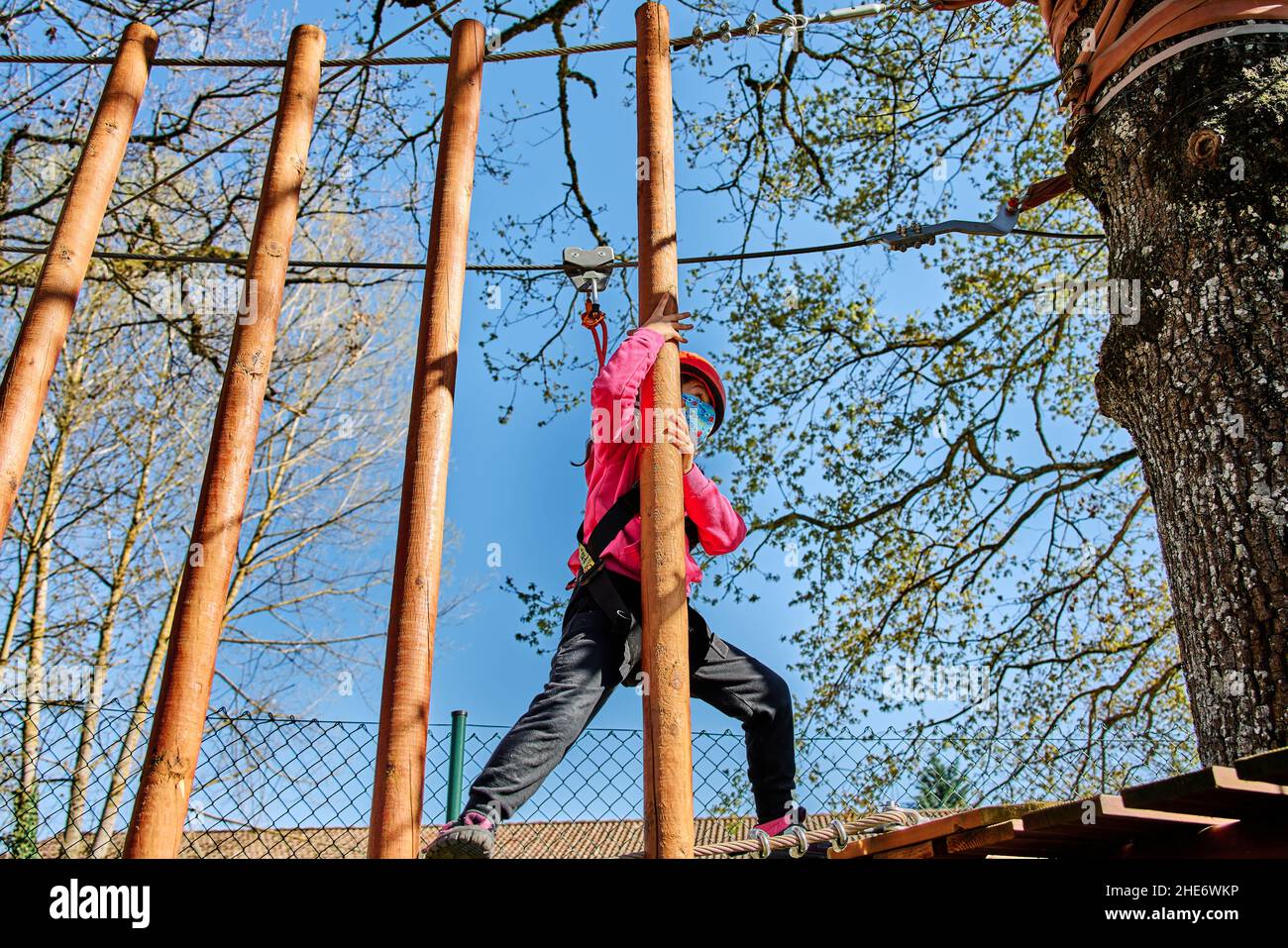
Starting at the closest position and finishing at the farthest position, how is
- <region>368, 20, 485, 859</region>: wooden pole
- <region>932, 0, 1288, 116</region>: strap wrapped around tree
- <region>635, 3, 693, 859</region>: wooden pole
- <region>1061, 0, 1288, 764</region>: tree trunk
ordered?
<region>635, 3, 693, 859</region>: wooden pole, <region>368, 20, 485, 859</region>: wooden pole, <region>1061, 0, 1288, 764</region>: tree trunk, <region>932, 0, 1288, 116</region>: strap wrapped around tree

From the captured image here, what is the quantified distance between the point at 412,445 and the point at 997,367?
684 centimetres

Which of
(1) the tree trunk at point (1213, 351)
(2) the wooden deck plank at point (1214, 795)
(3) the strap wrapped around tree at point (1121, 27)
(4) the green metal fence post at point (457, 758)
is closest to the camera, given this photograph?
(2) the wooden deck plank at point (1214, 795)

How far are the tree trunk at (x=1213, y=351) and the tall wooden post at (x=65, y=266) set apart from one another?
3.09m

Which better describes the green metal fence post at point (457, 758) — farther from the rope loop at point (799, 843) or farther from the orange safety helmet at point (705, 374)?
the rope loop at point (799, 843)

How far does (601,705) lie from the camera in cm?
269

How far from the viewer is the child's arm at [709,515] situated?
292 centimetres

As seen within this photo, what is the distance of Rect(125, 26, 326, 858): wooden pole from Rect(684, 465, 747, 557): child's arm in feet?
3.94

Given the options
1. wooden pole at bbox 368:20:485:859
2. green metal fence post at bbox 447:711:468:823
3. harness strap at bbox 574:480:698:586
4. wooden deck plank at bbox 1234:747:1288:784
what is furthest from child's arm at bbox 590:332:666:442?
green metal fence post at bbox 447:711:468:823

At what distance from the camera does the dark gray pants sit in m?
2.44

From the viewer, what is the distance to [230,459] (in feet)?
8.66

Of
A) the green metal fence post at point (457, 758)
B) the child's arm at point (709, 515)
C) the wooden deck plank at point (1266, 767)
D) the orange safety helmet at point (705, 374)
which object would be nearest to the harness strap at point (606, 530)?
the child's arm at point (709, 515)

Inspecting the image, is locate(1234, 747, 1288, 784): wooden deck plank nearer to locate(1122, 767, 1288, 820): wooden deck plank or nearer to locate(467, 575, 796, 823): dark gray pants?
locate(1122, 767, 1288, 820): wooden deck plank
